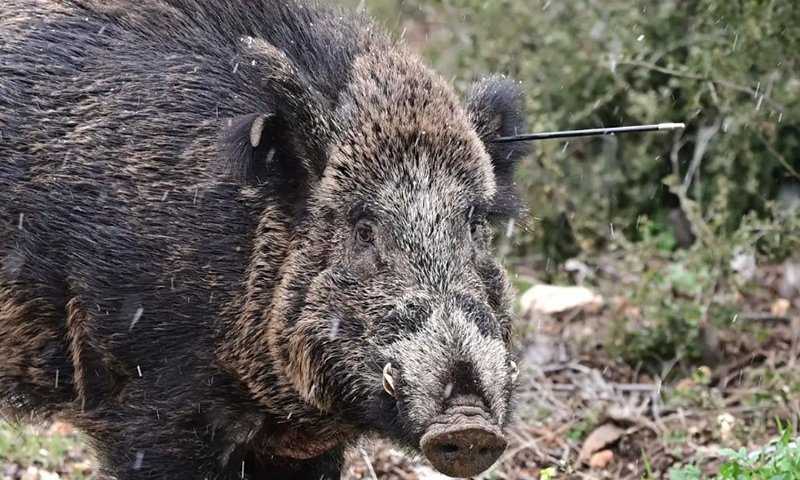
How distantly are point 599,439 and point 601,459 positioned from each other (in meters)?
0.20

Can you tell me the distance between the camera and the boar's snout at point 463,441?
4.17 meters

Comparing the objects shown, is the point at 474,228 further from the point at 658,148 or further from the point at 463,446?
the point at 658,148

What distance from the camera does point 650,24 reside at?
979 centimetres

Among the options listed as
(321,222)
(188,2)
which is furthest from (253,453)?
(188,2)

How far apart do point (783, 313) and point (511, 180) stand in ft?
11.9

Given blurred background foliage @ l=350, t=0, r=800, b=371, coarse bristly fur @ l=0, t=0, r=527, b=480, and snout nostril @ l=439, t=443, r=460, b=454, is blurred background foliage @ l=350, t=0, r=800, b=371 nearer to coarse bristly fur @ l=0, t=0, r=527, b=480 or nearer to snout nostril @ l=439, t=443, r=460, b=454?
coarse bristly fur @ l=0, t=0, r=527, b=480

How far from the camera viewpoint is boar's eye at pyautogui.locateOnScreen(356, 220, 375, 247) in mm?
4969

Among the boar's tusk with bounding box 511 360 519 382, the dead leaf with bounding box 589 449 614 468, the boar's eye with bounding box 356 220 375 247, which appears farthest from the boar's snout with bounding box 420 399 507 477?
the dead leaf with bounding box 589 449 614 468

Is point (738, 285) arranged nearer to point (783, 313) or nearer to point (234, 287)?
point (783, 313)

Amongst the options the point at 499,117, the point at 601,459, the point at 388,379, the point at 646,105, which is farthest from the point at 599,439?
the point at 388,379

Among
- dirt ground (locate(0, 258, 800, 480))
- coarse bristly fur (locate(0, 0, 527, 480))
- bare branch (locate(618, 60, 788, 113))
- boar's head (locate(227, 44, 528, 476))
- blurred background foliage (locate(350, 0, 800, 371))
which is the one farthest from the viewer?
blurred background foliage (locate(350, 0, 800, 371))

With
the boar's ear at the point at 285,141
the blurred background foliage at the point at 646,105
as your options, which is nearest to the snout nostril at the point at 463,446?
the boar's ear at the point at 285,141

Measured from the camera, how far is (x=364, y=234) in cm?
500

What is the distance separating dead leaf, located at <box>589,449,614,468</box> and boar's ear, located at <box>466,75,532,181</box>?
2076 millimetres
